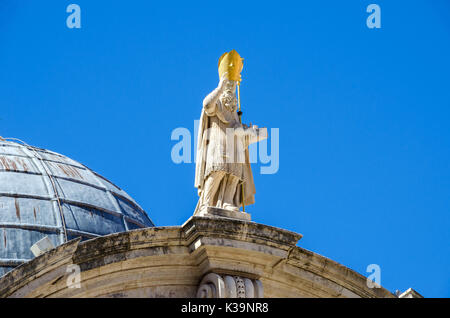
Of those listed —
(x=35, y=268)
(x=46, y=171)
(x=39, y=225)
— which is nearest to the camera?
(x=35, y=268)

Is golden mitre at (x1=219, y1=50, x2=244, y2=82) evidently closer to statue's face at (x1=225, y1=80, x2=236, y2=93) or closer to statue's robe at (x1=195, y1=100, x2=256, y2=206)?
statue's face at (x1=225, y1=80, x2=236, y2=93)

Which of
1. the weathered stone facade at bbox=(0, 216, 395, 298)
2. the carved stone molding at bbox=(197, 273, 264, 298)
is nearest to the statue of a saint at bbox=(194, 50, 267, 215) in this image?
the weathered stone facade at bbox=(0, 216, 395, 298)

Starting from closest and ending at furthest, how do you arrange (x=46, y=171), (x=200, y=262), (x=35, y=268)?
(x=35, y=268) → (x=200, y=262) → (x=46, y=171)

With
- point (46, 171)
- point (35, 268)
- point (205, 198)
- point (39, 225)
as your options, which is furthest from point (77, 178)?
point (35, 268)

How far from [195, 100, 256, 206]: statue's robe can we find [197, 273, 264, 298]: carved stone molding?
1.66 metres

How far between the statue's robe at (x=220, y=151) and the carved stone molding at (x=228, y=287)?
1661 millimetres

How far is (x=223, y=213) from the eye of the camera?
19.2 meters

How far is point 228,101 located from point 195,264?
3.14m

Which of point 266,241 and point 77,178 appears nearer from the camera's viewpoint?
point 266,241

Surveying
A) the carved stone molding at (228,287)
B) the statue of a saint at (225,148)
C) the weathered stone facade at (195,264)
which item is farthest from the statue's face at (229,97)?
the carved stone molding at (228,287)

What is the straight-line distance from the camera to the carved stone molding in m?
18.5
